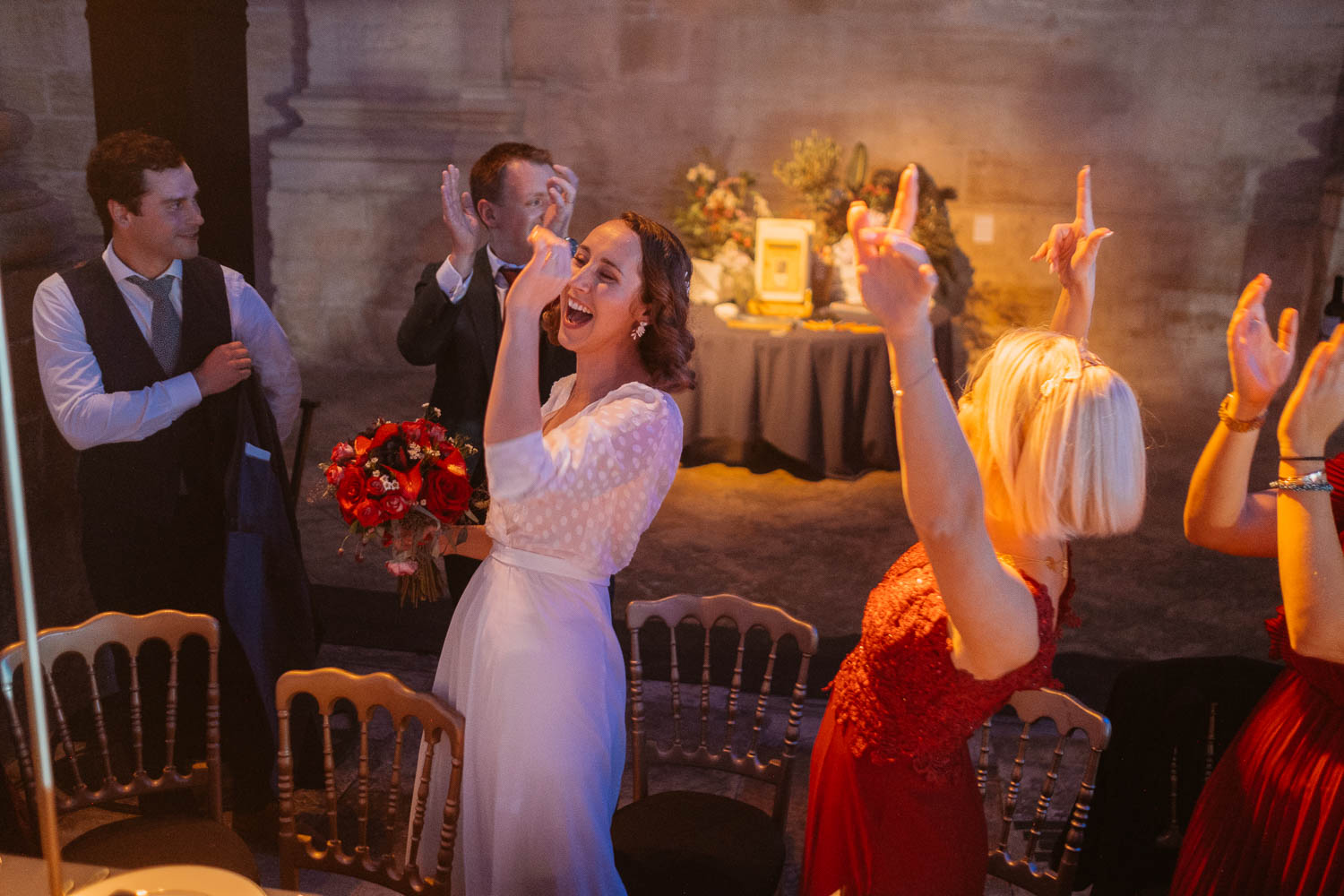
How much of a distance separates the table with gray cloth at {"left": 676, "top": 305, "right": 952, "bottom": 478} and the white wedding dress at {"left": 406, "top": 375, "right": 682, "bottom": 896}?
3764 mm

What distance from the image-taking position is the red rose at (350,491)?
2150 millimetres

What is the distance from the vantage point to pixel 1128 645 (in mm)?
4398

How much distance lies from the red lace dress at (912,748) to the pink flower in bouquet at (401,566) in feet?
2.99

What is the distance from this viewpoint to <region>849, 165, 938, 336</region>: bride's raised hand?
1.22 m

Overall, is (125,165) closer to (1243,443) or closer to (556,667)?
(556,667)

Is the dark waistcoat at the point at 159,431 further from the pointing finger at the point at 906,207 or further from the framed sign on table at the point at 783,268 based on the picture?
the framed sign on table at the point at 783,268

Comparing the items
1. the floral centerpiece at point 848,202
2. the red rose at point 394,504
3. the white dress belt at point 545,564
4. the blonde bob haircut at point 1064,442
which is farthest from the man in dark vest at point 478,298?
the floral centerpiece at point 848,202

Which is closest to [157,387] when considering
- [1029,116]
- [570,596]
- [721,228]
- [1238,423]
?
[570,596]

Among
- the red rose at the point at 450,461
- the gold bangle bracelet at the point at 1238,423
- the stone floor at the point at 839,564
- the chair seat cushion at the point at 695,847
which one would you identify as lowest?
the stone floor at the point at 839,564

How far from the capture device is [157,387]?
2.80 metres

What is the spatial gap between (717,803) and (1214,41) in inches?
251

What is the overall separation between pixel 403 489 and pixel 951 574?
1142 mm

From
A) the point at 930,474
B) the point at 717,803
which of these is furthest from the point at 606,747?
the point at 930,474

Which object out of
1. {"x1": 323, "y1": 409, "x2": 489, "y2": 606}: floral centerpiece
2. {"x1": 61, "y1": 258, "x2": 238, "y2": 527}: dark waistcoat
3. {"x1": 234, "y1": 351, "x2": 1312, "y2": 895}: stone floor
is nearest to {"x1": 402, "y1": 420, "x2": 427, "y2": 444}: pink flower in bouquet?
{"x1": 323, "y1": 409, "x2": 489, "y2": 606}: floral centerpiece
